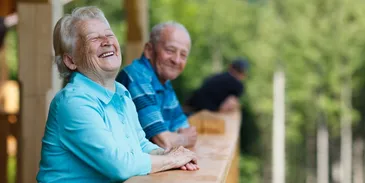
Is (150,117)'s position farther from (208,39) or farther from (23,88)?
(208,39)

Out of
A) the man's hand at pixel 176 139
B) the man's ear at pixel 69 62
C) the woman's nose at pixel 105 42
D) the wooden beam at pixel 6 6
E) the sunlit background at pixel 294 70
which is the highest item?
the sunlit background at pixel 294 70

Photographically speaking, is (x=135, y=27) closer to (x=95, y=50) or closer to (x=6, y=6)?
(x=6, y=6)

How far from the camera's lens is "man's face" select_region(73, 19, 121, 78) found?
297 cm

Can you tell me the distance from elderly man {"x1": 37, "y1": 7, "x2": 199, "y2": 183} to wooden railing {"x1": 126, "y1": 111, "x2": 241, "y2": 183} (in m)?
0.06

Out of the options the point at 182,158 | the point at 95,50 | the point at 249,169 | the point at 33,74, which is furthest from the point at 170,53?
the point at 249,169

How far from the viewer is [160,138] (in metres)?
4.20

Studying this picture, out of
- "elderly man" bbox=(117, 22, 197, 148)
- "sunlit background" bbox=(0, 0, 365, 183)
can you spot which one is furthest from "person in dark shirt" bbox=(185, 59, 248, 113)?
"sunlit background" bbox=(0, 0, 365, 183)

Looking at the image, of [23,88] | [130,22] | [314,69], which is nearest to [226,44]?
[314,69]

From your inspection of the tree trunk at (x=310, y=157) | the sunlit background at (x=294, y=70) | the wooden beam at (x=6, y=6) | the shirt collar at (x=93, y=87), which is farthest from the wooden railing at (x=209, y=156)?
the tree trunk at (x=310, y=157)

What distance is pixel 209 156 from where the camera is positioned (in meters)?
3.80

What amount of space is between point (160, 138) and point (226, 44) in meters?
36.5

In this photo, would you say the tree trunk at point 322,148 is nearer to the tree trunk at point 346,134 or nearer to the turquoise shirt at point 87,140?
the tree trunk at point 346,134

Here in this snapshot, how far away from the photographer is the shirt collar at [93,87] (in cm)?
290

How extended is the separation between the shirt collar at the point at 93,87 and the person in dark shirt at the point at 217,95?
660cm
